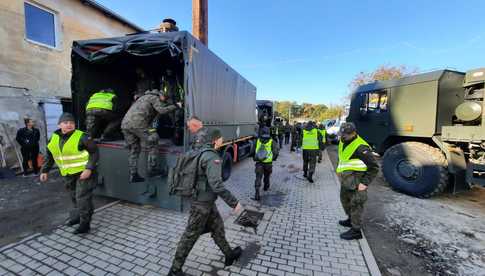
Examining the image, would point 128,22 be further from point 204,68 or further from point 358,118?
point 358,118

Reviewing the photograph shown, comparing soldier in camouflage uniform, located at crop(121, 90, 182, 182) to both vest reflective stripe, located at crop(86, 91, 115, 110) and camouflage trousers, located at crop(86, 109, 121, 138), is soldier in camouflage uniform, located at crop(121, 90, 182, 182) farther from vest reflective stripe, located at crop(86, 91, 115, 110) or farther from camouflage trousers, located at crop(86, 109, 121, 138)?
camouflage trousers, located at crop(86, 109, 121, 138)

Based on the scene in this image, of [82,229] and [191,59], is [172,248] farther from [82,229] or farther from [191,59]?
[191,59]

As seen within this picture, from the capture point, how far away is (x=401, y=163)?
19.1 ft

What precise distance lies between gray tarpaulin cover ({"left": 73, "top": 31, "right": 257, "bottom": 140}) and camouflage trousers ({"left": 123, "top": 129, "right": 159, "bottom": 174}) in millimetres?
887

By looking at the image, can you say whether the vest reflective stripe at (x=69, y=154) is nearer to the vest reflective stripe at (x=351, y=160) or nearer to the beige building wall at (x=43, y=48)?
the vest reflective stripe at (x=351, y=160)

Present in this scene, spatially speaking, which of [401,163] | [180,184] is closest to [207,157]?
[180,184]

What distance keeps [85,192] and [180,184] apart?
198cm

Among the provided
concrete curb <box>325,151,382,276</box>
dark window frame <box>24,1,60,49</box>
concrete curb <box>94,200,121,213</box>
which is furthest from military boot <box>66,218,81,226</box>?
dark window frame <box>24,1,60,49</box>

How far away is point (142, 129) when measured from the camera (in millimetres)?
3920

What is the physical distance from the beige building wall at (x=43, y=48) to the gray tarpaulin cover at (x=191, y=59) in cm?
413

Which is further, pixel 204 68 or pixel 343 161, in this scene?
pixel 204 68

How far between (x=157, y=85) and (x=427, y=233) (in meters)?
6.82

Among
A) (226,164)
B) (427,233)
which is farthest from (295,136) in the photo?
(427,233)

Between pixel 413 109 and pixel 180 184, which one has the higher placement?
pixel 413 109
